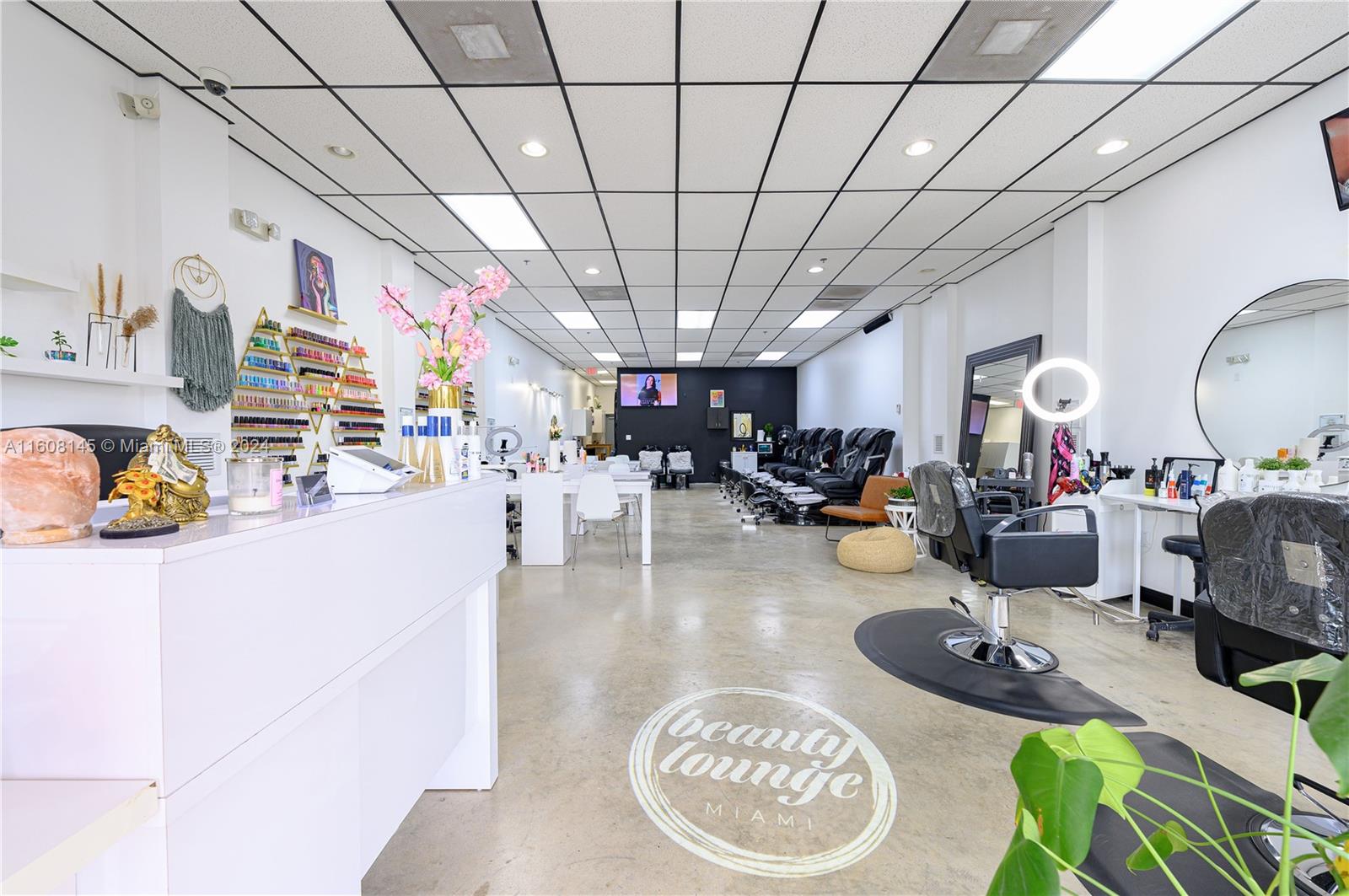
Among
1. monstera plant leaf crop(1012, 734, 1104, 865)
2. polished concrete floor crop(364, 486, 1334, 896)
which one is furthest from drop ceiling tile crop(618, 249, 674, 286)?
monstera plant leaf crop(1012, 734, 1104, 865)

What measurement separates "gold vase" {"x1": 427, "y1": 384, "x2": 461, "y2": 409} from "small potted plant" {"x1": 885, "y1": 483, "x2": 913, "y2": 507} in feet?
16.6

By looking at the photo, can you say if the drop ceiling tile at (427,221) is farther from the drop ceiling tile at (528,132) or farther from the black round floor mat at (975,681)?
the black round floor mat at (975,681)

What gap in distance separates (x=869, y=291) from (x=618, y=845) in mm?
6835

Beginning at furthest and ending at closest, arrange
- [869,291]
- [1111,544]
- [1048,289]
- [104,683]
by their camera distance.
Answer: [869,291]
[1048,289]
[1111,544]
[104,683]

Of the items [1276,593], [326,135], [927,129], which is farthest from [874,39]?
[326,135]

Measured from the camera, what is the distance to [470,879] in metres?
1.54

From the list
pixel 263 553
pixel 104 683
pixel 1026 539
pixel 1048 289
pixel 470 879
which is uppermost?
pixel 1048 289

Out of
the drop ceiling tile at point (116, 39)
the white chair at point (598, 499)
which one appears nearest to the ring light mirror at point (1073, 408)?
the white chair at point (598, 499)

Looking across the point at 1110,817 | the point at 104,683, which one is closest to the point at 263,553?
the point at 104,683

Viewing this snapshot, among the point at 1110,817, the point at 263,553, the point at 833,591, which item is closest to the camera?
the point at 263,553

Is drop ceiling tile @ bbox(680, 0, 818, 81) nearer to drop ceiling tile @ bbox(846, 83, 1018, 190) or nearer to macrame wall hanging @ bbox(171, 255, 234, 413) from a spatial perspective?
drop ceiling tile @ bbox(846, 83, 1018, 190)

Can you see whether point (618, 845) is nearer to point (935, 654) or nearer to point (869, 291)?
point (935, 654)

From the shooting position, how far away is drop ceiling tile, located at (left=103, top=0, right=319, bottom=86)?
2.42 meters

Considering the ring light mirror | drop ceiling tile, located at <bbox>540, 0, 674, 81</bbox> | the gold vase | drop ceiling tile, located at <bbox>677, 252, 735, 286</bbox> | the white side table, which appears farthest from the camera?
the white side table
